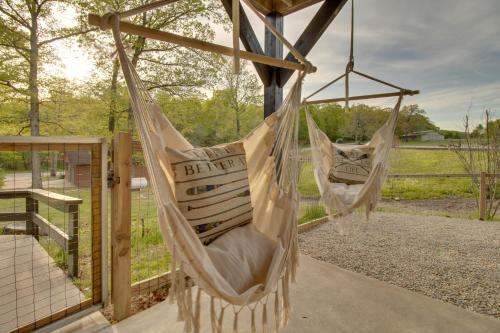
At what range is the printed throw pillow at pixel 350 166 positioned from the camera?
2.23 meters

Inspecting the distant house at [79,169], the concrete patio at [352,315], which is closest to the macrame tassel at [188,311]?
the concrete patio at [352,315]

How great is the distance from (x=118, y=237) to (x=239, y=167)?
0.69m

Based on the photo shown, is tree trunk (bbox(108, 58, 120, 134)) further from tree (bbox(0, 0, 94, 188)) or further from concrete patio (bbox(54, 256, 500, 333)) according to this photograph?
concrete patio (bbox(54, 256, 500, 333))

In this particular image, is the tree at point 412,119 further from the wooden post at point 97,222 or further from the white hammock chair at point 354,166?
the wooden post at point 97,222

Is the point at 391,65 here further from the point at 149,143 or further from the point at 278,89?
the point at 149,143

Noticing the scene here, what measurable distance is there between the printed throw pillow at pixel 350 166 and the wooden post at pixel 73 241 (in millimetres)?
1772

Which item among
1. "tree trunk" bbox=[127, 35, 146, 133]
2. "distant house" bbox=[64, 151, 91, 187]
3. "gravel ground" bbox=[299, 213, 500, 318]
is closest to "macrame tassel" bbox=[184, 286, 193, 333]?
"distant house" bbox=[64, 151, 91, 187]

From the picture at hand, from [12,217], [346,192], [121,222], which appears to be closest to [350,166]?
[346,192]

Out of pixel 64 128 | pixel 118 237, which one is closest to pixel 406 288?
pixel 118 237

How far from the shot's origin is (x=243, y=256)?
104cm

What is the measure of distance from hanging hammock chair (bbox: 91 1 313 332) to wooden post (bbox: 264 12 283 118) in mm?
491

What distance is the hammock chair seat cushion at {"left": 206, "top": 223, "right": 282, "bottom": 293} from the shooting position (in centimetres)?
96

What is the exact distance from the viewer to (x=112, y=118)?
5621 millimetres

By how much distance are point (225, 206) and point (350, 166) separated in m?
→ 1.46
